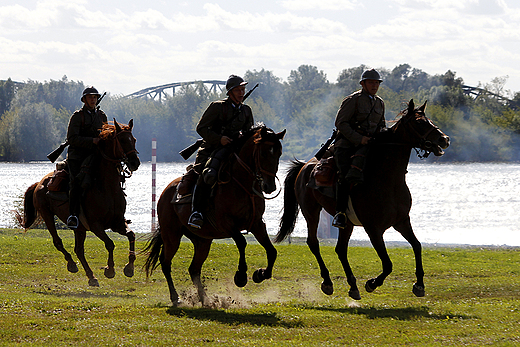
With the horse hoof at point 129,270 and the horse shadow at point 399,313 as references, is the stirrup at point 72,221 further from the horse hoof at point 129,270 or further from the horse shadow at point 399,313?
the horse shadow at point 399,313

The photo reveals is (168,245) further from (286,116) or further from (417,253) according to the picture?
(286,116)

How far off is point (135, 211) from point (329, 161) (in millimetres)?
43126

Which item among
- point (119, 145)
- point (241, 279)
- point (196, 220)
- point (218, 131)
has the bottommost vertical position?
point (241, 279)

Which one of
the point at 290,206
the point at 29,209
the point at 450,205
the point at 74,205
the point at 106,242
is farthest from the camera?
the point at 450,205

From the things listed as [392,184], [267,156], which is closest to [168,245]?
[267,156]

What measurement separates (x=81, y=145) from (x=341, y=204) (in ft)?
18.8

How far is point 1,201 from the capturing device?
63250mm

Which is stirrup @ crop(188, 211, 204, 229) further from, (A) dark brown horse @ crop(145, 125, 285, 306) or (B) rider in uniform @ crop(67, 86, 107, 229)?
(B) rider in uniform @ crop(67, 86, 107, 229)

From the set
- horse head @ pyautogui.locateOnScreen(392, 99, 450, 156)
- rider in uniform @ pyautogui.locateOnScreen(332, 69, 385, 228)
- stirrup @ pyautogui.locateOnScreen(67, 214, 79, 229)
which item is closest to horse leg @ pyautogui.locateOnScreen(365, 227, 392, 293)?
rider in uniform @ pyautogui.locateOnScreen(332, 69, 385, 228)

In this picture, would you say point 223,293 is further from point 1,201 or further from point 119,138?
point 1,201

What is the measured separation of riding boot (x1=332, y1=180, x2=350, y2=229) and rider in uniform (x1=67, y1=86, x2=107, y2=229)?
5233 mm

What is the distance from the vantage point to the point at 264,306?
38.3 feet

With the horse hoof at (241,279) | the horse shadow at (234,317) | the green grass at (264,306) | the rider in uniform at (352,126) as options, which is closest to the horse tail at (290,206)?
the green grass at (264,306)

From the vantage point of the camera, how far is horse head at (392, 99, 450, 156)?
36.2ft
